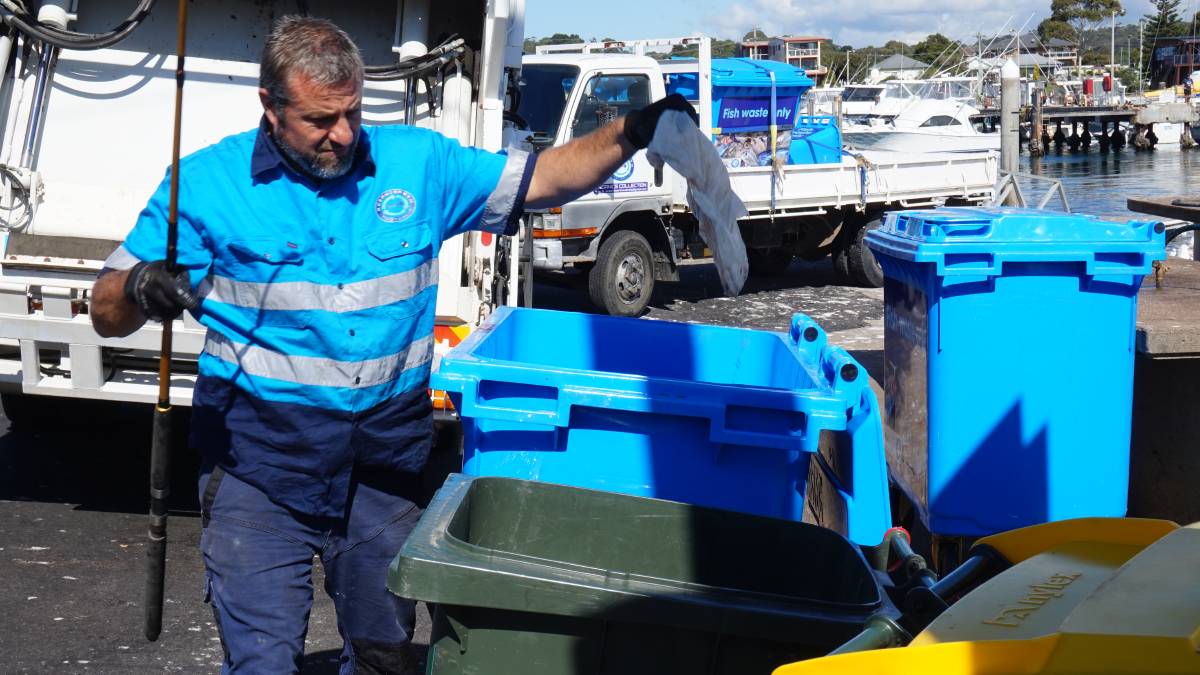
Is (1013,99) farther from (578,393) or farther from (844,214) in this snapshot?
(578,393)

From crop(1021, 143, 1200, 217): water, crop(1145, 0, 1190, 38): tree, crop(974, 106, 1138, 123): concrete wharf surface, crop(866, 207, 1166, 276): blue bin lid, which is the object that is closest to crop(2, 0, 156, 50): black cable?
crop(866, 207, 1166, 276): blue bin lid

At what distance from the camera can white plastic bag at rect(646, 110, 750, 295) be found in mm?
3162

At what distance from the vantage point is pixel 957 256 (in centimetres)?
446

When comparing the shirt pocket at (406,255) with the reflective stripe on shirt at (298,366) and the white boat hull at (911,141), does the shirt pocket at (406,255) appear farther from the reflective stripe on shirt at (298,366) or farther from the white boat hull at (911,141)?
the white boat hull at (911,141)

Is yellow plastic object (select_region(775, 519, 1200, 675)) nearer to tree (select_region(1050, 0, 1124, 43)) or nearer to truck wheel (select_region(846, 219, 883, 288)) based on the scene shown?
truck wheel (select_region(846, 219, 883, 288))

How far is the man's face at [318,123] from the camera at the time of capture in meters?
2.80

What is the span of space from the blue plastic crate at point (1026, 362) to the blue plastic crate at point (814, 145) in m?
10.2

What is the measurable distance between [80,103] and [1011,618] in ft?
18.7

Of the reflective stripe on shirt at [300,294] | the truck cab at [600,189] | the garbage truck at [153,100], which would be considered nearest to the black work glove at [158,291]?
the reflective stripe on shirt at [300,294]

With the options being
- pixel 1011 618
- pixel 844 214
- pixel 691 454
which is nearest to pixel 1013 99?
pixel 844 214

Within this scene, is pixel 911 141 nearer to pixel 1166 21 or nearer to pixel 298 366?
pixel 298 366

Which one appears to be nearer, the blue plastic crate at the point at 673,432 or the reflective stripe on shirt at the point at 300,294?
the reflective stripe on shirt at the point at 300,294

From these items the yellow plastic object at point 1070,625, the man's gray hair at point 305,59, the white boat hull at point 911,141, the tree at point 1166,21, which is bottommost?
the yellow plastic object at point 1070,625

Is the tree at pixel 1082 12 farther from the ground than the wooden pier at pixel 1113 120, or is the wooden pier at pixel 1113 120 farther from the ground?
the tree at pixel 1082 12
